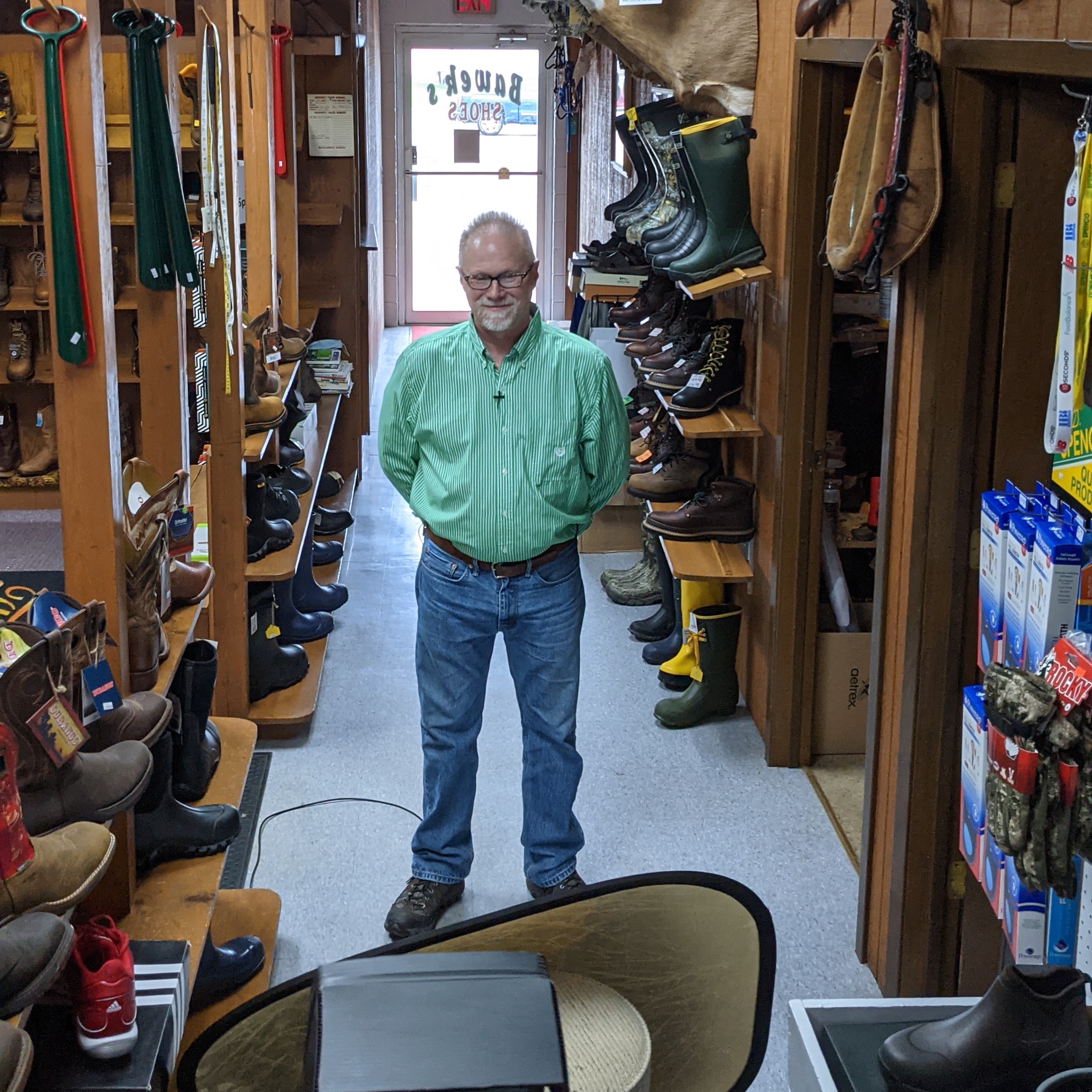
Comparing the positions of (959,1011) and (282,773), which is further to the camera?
(282,773)

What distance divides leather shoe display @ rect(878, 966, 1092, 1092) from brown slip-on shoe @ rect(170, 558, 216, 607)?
185 cm

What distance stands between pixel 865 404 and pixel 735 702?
1.04m

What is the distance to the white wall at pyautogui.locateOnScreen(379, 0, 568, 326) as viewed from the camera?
11.0 metres

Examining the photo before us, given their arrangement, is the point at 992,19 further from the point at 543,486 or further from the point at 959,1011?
the point at 959,1011

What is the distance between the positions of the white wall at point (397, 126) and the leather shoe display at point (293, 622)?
6.97m

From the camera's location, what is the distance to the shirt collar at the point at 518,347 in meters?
2.96

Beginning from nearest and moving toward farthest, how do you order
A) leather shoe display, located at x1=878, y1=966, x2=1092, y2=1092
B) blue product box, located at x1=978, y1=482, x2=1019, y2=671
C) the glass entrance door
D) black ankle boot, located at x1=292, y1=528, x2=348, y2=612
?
leather shoe display, located at x1=878, y1=966, x2=1092, y2=1092
blue product box, located at x1=978, y1=482, x2=1019, y2=671
black ankle boot, located at x1=292, y1=528, x2=348, y2=612
the glass entrance door

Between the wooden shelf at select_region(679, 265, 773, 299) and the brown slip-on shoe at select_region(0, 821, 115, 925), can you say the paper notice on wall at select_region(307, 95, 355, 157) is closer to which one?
the wooden shelf at select_region(679, 265, 773, 299)

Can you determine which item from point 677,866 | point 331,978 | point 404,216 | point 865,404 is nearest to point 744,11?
point 865,404

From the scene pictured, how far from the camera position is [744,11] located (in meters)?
4.19

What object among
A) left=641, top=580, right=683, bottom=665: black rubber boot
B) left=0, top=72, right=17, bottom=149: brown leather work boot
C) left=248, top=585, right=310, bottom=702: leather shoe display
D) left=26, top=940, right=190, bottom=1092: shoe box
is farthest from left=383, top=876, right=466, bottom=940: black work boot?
left=0, top=72, right=17, bottom=149: brown leather work boot

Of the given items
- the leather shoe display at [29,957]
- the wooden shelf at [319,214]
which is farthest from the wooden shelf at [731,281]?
the leather shoe display at [29,957]

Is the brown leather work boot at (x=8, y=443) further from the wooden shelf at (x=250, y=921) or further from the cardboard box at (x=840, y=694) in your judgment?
the cardboard box at (x=840, y=694)

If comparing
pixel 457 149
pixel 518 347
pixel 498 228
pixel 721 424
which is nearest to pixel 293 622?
pixel 721 424
